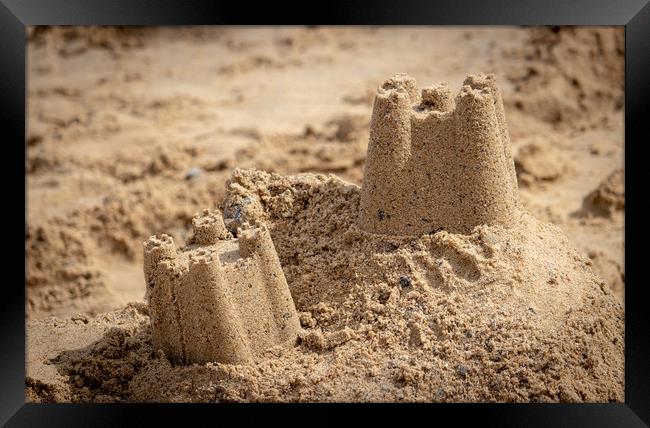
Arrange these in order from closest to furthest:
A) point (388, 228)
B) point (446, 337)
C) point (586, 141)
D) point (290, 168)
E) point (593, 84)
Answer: point (446, 337) → point (388, 228) → point (290, 168) → point (586, 141) → point (593, 84)

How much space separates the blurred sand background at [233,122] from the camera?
7.17 meters

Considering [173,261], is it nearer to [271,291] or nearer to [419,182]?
[271,291]

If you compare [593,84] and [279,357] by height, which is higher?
[593,84]

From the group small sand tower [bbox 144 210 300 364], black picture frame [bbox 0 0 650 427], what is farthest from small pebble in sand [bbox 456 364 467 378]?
small sand tower [bbox 144 210 300 364]

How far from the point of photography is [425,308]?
3.87 meters

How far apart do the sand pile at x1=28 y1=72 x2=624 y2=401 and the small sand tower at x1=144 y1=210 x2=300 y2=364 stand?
69mm

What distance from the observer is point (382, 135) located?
12.9 feet

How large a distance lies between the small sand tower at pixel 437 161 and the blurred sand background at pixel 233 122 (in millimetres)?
2038

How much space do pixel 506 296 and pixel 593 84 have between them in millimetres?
6323

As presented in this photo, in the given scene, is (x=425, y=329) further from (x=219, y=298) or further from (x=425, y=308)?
(x=219, y=298)

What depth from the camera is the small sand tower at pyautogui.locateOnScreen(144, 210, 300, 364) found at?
3.74 meters
